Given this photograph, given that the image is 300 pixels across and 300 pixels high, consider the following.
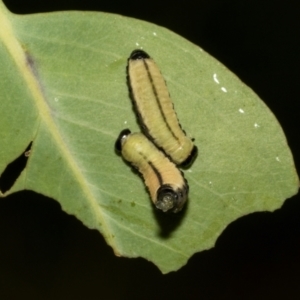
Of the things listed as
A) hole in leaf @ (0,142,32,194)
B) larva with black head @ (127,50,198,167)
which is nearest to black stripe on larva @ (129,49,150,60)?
larva with black head @ (127,50,198,167)

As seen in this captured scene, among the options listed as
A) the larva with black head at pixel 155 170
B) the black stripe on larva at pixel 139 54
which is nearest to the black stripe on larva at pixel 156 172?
the larva with black head at pixel 155 170

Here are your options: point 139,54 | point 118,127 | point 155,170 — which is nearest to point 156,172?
point 155,170

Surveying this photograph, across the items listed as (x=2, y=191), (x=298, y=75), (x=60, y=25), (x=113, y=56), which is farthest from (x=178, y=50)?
(x=298, y=75)

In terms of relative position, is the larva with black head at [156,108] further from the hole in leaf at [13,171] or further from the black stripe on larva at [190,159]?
the hole in leaf at [13,171]

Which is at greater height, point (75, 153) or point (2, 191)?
point (75, 153)

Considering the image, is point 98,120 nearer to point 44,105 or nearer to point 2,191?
point 44,105

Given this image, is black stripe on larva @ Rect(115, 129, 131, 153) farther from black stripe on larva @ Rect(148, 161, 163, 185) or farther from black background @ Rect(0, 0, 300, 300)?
black background @ Rect(0, 0, 300, 300)
